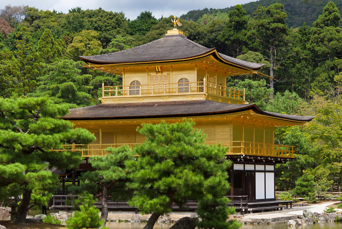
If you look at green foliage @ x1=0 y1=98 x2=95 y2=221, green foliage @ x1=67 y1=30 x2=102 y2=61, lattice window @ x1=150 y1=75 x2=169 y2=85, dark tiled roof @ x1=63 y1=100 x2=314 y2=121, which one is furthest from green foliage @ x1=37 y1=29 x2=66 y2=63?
green foliage @ x1=0 y1=98 x2=95 y2=221

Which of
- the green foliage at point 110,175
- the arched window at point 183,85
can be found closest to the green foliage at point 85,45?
the arched window at point 183,85

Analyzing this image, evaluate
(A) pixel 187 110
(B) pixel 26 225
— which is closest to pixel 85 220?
(B) pixel 26 225

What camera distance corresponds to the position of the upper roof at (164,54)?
3054 centimetres

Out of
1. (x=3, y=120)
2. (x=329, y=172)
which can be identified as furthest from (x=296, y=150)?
(x=3, y=120)

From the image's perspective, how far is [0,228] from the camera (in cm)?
1894

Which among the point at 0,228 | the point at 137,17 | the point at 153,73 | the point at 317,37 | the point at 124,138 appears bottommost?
the point at 0,228

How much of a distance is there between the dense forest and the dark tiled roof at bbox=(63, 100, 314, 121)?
3715 millimetres

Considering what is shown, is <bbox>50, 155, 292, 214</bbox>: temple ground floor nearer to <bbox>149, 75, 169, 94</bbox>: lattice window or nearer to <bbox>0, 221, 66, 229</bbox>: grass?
<bbox>149, 75, 169, 94</bbox>: lattice window

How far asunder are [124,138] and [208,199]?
11841 mm

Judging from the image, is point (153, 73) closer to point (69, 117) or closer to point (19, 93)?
point (69, 117)

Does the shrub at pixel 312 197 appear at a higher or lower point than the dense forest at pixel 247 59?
lower

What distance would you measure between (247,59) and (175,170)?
1681 inches

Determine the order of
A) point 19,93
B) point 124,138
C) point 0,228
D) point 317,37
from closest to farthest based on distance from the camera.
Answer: point 0,228, point 124,138, point 19,93, point 317,37

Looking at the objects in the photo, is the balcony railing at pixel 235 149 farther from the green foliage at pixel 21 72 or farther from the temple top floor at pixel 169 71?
the green foliage at pixel 21 72
